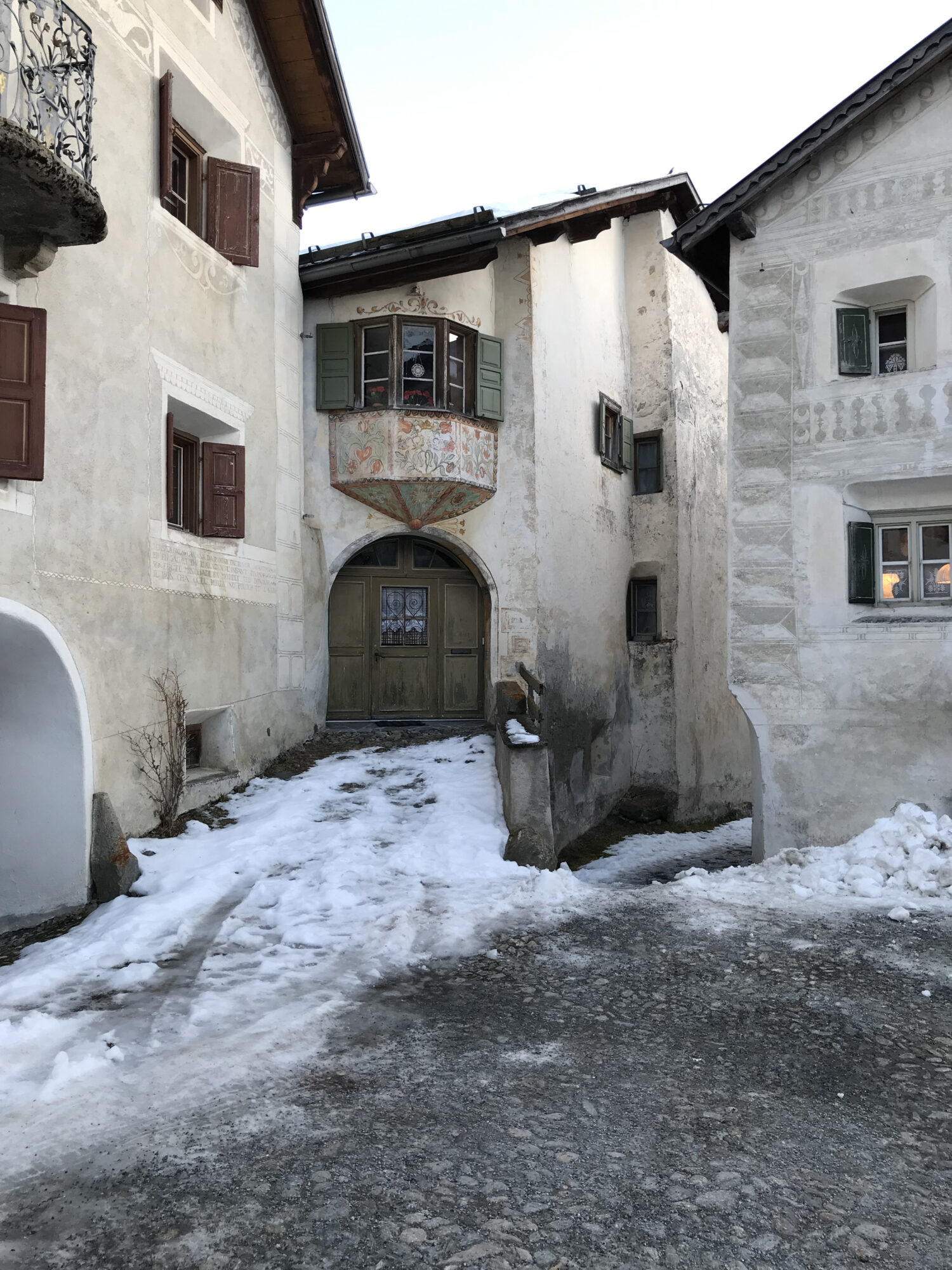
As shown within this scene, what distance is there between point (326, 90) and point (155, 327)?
16.9 feet

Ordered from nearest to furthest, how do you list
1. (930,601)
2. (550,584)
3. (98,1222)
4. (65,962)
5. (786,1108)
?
(98,1222)
(786,1108)
(65,962)
(930,601)
(550,584)

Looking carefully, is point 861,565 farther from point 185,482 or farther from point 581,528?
point 185,482

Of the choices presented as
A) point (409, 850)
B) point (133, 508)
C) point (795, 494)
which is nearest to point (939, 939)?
point (409, 850)

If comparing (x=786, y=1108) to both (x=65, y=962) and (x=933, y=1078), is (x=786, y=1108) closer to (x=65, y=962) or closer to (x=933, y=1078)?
(x=933, y=1078)

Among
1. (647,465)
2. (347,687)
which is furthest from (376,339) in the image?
(647,465)

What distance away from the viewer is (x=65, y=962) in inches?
237

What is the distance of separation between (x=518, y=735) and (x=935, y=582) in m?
4.70

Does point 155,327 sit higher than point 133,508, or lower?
higher

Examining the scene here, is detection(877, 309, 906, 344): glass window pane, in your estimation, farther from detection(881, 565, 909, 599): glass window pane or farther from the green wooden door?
the green wooden door

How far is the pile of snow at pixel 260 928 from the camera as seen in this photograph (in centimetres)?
491

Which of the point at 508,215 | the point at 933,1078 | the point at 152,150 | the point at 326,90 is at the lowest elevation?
the point at 933,1078

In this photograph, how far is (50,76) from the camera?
648 cm

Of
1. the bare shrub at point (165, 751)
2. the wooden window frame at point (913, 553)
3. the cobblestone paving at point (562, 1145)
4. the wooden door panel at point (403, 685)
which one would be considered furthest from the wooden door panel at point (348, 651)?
the cobblestone paving at point (562, 1145)

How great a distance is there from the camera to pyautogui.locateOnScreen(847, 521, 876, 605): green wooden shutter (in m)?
10.4
